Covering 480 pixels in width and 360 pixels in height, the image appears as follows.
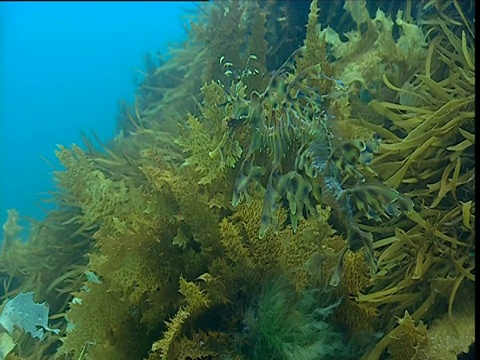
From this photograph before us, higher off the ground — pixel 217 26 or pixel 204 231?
pixel 217 26

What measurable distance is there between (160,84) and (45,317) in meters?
1.44

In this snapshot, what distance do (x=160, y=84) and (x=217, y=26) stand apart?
2.68 feet

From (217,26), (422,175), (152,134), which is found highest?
(217,26)

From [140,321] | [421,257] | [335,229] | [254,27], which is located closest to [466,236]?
[421,257]

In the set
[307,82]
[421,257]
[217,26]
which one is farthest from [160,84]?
[421,257]

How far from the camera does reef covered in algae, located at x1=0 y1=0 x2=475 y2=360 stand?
3.11 ft

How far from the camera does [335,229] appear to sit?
1.10m

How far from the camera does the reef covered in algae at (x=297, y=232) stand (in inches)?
37.4

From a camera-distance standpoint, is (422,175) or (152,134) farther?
(152,134)

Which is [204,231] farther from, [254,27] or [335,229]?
[254,27]

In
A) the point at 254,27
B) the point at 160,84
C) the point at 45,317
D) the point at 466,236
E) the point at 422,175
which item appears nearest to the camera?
the point at 466,236

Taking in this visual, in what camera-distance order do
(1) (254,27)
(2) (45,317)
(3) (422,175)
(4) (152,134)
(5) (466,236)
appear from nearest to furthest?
(5) (466,236)
(3) (422,175)
(2) (45,317)
(1) (254,27)
(4) (152,134)

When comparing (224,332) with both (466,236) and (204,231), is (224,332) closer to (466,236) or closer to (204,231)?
(204,231)

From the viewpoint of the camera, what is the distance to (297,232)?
3.45ft
